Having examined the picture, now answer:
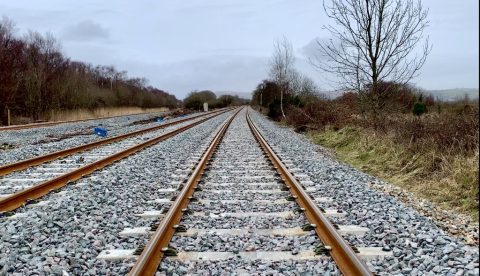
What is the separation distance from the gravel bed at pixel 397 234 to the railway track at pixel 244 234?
25cm

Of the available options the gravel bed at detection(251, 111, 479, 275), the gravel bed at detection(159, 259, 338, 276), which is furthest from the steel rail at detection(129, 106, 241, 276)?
the gravel bed at detection(251, 111, 479, 275)

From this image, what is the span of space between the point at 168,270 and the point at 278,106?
1431 inches

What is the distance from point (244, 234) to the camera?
498cm

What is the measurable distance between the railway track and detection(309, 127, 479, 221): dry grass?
2.00 metres

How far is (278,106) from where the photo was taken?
3978 cm

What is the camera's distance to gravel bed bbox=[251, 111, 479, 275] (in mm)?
3932

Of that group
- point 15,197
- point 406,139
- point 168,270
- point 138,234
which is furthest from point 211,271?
point 406,139

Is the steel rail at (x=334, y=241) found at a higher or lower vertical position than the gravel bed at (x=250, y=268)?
higher

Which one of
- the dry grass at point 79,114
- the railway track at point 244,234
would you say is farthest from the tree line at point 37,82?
the railway track at point 244,234

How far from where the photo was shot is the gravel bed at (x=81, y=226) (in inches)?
161

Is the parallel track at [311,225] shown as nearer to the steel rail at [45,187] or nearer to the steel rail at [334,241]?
the steel rail at [334,241]

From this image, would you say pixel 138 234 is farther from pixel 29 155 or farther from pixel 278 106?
pixel 278 106

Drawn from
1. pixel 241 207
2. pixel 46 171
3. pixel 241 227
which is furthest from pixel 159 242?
pixel 46 171

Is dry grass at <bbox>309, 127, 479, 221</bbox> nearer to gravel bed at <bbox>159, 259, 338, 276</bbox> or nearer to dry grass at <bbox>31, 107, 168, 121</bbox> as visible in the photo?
gravel bed at <bbox>159, 259, 338, 276</bbox>
